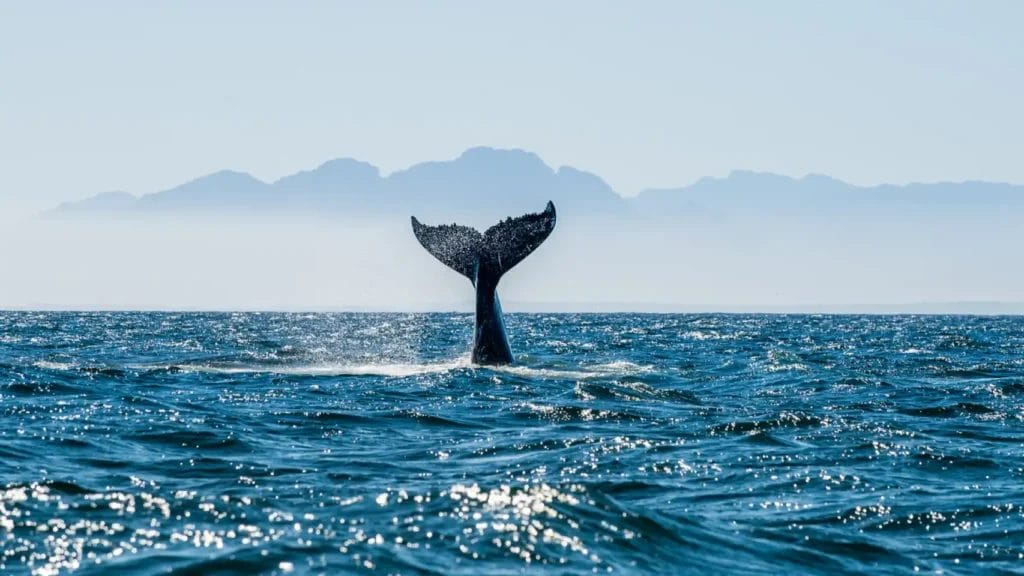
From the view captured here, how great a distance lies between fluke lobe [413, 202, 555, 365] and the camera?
23.8 metres

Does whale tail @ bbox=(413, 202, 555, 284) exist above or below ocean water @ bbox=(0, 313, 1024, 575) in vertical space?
above

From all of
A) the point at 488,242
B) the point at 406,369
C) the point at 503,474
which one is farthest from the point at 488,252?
the point at 503,474

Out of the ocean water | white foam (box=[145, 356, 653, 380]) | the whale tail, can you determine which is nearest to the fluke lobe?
the whale tail

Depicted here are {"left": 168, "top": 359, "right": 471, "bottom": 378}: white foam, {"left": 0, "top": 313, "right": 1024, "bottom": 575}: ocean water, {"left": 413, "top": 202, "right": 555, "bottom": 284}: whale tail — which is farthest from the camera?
{"left": 168, "top": 359, "right": 471, "bottom": 378}: white foam

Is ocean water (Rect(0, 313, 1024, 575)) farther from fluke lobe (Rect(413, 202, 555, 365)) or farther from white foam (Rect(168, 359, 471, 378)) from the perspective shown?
fluke lobe (Rect(413, 202, 555, 365))

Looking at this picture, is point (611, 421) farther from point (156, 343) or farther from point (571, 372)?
point (156, 343)

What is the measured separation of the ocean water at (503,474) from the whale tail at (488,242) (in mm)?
2036

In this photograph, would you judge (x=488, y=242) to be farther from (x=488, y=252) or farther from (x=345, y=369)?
(x=345, y=369)

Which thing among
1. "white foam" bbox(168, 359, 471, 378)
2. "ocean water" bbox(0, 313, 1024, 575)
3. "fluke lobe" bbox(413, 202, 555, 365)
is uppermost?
Answer: "fluke lobe" bbox(413, 202, 555, 365)

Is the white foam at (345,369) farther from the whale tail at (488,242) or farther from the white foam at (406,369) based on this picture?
the whale tail at (488,242)

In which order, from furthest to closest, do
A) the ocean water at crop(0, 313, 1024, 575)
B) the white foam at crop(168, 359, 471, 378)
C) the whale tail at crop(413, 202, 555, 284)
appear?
1. the white foam at crop(168, 359, 471, 378)
2. the whale tail at crop(413, 202, 555, 284)
3. the ocean water at crop(0, 313, 1024, 575)

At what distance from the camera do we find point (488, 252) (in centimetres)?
2425

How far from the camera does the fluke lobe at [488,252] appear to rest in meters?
23.8

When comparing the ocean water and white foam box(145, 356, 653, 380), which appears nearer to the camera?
the ocean water
